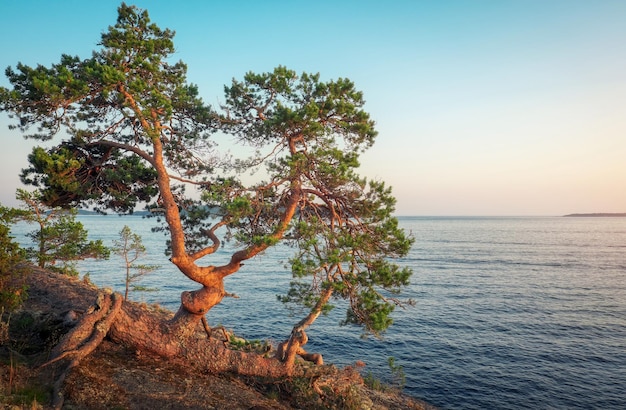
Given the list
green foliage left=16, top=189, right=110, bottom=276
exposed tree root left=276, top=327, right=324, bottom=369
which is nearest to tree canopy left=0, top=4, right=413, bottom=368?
exposed tree root left=276, top=327, right=324, bottom=369

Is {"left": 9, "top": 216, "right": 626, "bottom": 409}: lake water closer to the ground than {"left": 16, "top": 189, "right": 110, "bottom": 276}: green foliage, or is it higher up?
closer to the ground

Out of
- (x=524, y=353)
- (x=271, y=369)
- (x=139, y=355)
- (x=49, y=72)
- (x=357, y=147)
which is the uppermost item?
(x=49, y=72)

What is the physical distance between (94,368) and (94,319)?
1602 mm

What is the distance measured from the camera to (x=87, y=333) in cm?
1084

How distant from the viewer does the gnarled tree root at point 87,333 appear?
991 cm

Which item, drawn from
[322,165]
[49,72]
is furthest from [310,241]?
[49,72]

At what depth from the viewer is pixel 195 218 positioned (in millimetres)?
13242

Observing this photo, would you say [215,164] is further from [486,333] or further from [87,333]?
[486,333]

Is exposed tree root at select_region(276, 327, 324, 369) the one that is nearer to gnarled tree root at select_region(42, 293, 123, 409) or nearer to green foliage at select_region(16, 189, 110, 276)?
gnarled tree root at select_region(42, 293, 123, 409)

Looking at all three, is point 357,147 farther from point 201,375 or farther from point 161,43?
point 201,375

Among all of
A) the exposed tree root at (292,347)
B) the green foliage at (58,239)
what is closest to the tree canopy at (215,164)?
the exposed tree root at (292,347)

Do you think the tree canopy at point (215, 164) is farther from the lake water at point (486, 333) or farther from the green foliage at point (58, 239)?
the green foliage at point (58, 239)

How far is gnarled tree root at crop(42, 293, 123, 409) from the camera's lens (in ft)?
32.5

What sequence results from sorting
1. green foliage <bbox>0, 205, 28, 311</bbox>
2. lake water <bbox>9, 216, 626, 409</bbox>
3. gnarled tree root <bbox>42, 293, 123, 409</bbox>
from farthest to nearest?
lake water <bbox>9, 216, 626, 409</bbox> → green foliage <bbox>0, 205, 28, 311</bbox> → gnarled tree root <bbox>42, 293, 123, 409</bbox>
